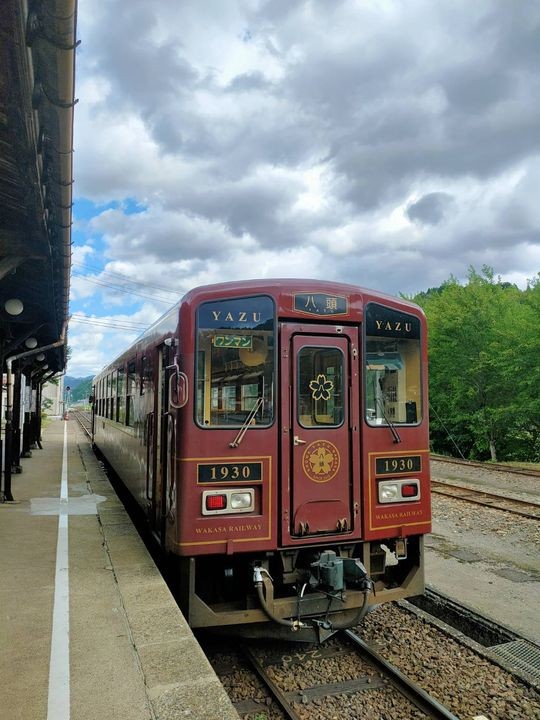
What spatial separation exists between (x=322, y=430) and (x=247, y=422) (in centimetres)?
68

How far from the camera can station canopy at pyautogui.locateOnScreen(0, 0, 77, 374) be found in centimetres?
325

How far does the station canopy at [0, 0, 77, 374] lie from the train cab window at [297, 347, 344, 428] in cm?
265

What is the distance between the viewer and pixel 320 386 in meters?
4.93

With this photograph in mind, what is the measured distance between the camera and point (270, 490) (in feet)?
15.1

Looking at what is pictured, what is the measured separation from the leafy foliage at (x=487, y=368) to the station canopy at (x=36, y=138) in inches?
726

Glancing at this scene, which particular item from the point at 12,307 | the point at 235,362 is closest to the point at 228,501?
the point at 235,362

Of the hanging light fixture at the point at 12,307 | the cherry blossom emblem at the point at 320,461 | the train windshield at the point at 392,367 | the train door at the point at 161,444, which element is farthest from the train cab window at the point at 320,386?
the hanging light fixture at the point at 12,307

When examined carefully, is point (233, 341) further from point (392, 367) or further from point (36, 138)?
point (36, 138)

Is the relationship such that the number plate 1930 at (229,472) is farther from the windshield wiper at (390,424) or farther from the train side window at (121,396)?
the train side window at (121,396)

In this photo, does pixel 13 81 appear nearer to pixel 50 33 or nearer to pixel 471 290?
pixel 50 33

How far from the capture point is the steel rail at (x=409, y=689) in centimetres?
388

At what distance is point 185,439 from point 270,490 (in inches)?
31.9

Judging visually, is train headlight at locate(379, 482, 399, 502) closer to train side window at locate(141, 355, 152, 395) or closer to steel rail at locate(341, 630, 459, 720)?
steel rail at locate(341, 630, 459, 720)

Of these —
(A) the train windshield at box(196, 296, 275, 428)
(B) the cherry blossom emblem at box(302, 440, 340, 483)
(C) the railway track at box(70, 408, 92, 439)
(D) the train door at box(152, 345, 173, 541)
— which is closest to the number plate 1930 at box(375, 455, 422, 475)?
(B) the cherry blossom emblem at box(302, 440, 340, 483)
